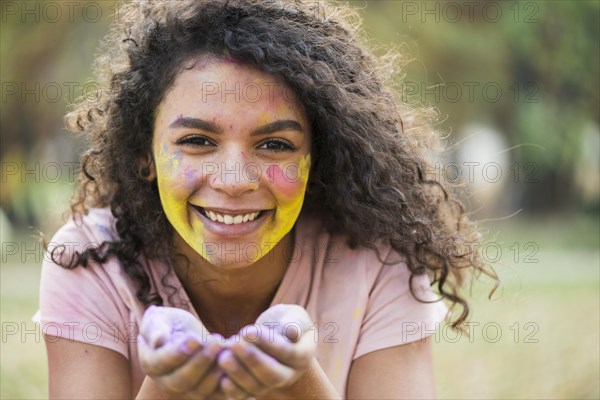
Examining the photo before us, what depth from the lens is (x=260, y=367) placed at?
2.03m

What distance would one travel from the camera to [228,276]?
3289 mm

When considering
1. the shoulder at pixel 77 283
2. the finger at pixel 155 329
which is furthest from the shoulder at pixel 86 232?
the finger at pixel 155 329

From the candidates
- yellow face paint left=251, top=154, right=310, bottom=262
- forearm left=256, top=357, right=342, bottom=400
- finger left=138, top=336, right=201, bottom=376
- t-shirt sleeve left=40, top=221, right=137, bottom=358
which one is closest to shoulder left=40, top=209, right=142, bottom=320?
t-shirt sleeve left=40, top=221, right=137, bottom=358

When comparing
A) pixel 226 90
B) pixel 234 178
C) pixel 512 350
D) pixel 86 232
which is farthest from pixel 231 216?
pixel 512 350

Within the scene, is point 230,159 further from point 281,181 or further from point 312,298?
point 312,298

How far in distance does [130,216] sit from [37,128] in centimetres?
1346

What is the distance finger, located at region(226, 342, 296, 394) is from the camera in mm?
2004

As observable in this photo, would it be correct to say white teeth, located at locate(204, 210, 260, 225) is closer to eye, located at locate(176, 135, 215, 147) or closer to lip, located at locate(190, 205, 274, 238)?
lip, located at locate(190, 205, 274, 238)

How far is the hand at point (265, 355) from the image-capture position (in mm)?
2012

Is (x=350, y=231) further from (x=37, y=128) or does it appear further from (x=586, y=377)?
(x=37, y=128)

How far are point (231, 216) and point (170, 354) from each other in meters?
1.01

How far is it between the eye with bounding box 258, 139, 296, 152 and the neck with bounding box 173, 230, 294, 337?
47 cm

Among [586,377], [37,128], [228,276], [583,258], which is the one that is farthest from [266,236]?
[37,128]

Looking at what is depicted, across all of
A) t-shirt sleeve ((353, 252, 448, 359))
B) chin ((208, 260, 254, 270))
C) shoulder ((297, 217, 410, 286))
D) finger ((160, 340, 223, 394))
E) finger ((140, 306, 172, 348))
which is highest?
shoulder ((297, 217, 410, 286))
